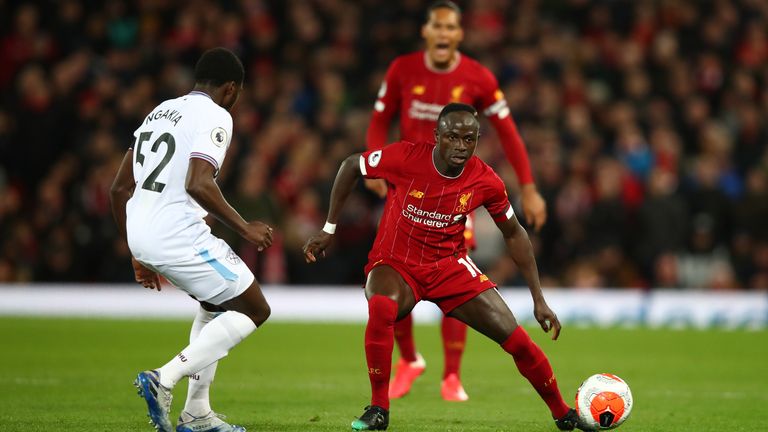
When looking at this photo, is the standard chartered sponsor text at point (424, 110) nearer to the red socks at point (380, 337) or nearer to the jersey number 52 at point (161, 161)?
the red socks at point (380, 337)

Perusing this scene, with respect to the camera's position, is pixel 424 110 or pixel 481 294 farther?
pixel 424 110

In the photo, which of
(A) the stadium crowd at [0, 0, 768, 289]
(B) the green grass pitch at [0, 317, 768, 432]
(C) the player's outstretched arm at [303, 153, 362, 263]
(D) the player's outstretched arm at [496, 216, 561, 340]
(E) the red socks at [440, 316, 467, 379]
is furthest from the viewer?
(A) the stadium crowd at [0, 0, 768, 289]

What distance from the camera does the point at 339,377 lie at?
991cm

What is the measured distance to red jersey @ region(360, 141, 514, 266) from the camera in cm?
686

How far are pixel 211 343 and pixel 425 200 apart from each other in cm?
157

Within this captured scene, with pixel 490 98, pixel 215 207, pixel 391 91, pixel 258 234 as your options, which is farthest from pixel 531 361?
pixel 391 91

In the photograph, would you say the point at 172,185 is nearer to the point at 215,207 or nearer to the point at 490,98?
the point at 215,207

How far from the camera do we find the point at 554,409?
675 centimetres

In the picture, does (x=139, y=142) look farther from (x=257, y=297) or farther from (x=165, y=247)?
(x=257, y=297)

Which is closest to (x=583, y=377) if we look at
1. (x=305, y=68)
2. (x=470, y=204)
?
(x=470, y=204)

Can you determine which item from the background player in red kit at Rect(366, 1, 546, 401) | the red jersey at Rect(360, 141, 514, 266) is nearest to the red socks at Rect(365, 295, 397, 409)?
the red jersey at Rect(360, 141, 514, 266)

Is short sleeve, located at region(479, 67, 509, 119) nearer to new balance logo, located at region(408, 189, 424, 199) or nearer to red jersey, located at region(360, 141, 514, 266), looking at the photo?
red jersey, located at region(360, 141, 514, 266)

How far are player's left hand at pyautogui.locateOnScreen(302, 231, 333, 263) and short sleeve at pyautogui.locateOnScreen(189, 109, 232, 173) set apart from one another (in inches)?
33.2

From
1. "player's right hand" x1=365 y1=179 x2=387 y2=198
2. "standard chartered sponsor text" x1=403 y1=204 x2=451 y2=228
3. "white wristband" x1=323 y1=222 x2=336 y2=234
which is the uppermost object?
"player's right hand" x1=365 y1=179 x2=387 y2=198
